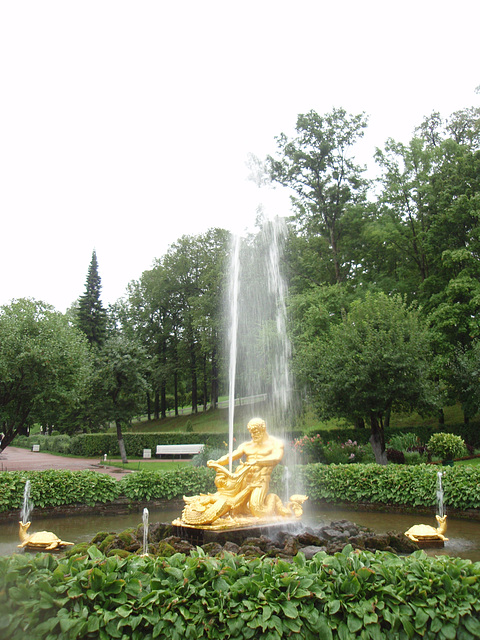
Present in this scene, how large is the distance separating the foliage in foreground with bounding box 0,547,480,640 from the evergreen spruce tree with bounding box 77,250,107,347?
41989 millimetres

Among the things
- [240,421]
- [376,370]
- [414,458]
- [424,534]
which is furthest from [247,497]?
[240,421]

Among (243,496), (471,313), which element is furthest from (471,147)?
(243,496)

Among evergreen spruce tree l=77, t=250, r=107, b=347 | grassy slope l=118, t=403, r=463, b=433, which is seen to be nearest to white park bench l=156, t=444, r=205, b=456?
grassy slope l=118, t=403, r=463, b=433

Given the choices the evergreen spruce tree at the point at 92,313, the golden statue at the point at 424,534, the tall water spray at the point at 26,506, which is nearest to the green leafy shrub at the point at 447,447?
the golden statue at the point at 424,534

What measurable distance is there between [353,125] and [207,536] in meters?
25.7

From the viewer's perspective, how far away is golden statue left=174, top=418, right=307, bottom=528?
7.29 m

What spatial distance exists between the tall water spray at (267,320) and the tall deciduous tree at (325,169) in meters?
2.51

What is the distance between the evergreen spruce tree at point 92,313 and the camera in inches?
1768

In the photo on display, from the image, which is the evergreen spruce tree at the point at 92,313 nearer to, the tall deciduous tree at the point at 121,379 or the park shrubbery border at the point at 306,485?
the tall deciduous tree at the point at 121,379

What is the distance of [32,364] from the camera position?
18203 millimetres

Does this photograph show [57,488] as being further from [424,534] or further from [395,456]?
[395,456]

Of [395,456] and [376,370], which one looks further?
[395,456]

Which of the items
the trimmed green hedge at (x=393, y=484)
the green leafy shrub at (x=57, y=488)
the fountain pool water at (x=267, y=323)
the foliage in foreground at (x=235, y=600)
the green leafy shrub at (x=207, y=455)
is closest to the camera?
the foliage in foreground at (x=235, y=600)

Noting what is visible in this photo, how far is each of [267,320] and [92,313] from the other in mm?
24282
